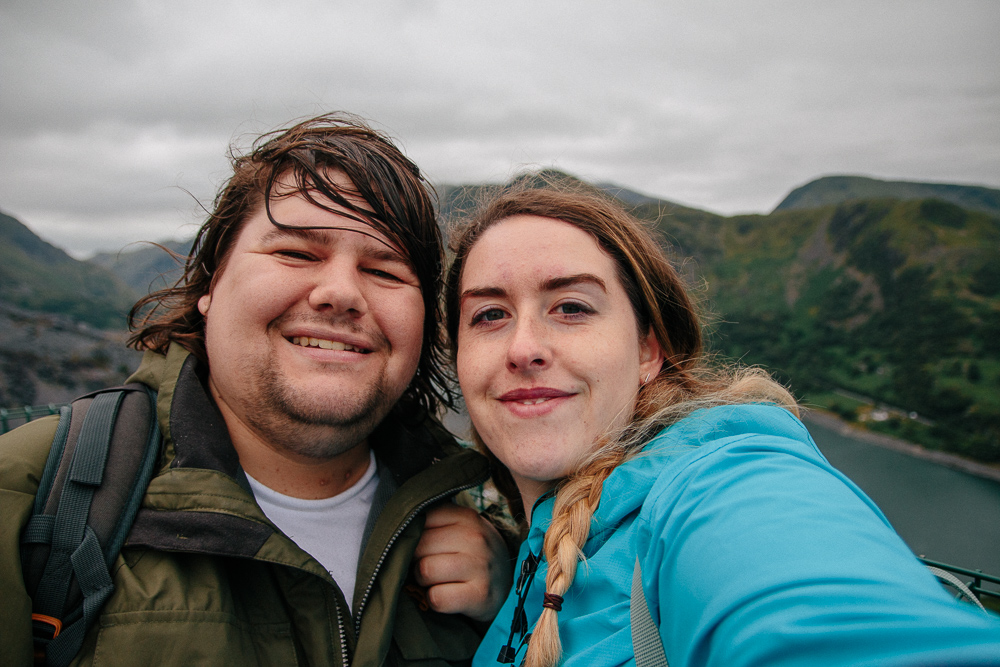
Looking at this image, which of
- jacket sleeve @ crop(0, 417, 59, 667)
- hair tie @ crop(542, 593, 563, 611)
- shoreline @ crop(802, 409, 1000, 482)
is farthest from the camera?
shoreline @ crop(802, 409, 1000, 482)

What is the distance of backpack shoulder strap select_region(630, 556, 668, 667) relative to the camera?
1.45 metres

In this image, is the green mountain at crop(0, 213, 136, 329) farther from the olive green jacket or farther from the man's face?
the olive green jacket

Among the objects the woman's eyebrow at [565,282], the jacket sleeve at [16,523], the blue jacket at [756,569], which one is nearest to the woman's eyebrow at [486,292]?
the woman's eyebrow at [565,282]

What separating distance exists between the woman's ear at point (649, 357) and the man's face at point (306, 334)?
1.22m

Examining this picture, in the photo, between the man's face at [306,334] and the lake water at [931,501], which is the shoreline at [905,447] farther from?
the man's face at [306,334]

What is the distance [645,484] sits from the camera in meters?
1.84

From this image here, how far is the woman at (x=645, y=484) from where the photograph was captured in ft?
3.26

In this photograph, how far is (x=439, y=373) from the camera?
12.7 ft

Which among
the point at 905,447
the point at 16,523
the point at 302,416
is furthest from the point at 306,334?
the point at 905,447

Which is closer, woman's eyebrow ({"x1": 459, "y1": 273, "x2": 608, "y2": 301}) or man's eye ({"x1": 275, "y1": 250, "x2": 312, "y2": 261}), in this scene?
woman's eyebrow ({"x1": 459, "y1": 273, "x2": 608, "y2": 301})

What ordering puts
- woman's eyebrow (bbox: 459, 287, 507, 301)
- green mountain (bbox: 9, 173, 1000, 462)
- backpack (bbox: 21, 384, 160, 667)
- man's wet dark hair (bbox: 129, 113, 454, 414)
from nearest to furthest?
backpack (bbox: 21, 384, 160, 667) → woman's eyebrow (bbox: 459, 287, 507, 301) → man's wet dark hair (bbox: 129, 113, 454, 414) → green mountain (bbox: 9, 173, 1000, 462)

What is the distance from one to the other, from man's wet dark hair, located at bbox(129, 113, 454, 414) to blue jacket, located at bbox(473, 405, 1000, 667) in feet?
5.87

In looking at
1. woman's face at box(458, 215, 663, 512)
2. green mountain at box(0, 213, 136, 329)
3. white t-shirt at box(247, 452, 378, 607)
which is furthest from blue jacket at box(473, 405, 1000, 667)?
green mountain at box(0, 213, 136, 329)

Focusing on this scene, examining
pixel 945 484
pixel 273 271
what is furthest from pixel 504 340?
pixel 945 484
